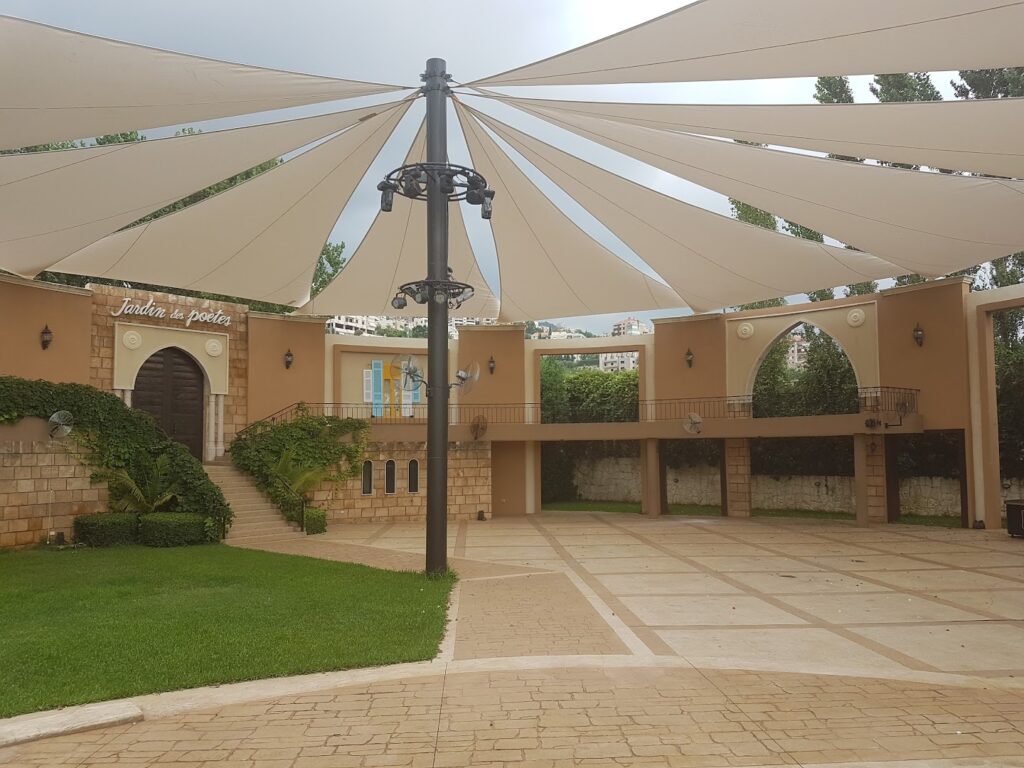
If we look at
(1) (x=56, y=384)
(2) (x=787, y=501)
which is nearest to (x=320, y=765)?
(1) (x=56, y=384)

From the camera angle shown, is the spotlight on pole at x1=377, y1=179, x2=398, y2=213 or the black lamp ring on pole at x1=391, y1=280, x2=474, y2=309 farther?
the black lamp ring on pole at x1=391, y1=280, x2=474, y2=309

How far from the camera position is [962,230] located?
38.3 feet

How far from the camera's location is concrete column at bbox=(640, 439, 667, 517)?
792 inches

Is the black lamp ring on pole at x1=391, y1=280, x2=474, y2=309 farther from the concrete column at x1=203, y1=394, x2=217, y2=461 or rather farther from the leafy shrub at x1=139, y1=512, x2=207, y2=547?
the concrete column at x1=203, y1=394, x2=217, y2=461

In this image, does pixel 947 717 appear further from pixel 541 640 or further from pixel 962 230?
pixel 962 230

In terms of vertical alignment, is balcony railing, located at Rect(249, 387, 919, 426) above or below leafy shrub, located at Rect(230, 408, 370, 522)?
above

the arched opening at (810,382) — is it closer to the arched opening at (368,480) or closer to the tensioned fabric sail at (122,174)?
the arched opening at (368,480)

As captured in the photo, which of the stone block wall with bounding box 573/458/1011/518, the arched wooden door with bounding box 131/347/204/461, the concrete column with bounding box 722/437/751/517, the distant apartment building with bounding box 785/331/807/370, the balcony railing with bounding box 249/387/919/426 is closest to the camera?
the arched wooden door with bounding box 131/347/204/461

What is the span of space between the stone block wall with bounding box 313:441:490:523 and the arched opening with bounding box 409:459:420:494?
79mm

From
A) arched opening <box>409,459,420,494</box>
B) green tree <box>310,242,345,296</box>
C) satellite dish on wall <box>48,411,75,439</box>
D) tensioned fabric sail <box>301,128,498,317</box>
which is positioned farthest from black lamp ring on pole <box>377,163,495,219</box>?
green tree <box>310,242,345,296</box>

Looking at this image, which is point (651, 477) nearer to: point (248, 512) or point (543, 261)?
point (543, 261)

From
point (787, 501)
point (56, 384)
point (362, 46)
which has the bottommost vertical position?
point (787, 501)

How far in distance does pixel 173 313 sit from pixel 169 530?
6116 mm

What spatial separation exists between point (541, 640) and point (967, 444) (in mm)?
13595
